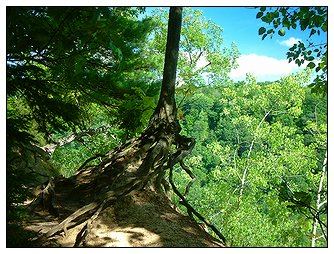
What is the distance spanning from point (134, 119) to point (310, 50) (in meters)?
1.77

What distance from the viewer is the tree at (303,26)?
2242mm

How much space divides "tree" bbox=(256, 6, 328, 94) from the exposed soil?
4.33ft

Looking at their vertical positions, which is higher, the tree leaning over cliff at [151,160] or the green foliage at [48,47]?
the green foliage at [48,47]

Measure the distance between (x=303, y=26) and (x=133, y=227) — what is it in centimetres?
178

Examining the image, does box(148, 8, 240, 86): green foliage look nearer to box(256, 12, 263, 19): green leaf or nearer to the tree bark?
the tree bark

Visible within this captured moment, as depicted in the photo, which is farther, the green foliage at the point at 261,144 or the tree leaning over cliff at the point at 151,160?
the green foliage at the point at 261,144

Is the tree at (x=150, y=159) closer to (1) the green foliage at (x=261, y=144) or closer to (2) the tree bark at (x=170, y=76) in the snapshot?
(2) the tree bark at (x=170, y=76)

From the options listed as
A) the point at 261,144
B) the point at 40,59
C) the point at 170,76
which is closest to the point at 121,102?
the point at 170,76

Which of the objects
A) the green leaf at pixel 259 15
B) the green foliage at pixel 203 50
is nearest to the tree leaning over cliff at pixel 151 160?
the green leaf at pixel 259 15

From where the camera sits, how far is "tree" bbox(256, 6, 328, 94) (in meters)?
2.24

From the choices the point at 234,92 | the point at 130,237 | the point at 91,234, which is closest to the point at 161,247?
the point at 130,237

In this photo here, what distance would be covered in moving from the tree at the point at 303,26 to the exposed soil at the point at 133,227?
132 cm

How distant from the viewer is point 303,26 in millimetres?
2383
